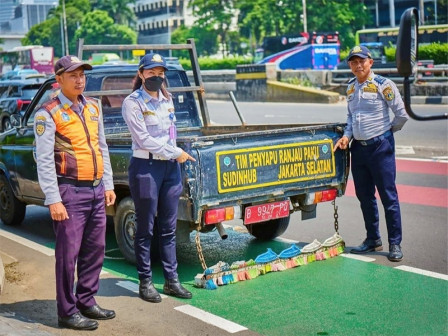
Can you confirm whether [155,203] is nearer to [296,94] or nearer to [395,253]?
[395,253]

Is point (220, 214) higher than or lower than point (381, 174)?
lower

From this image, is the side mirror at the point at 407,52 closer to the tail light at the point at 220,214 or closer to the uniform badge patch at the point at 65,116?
the uniform badge patch at the point at 65,116

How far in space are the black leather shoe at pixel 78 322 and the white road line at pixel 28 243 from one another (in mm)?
2601

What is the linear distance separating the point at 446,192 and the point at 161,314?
6.52m

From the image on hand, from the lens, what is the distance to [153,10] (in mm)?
131125

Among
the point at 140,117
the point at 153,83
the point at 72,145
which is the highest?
the point at 153,83

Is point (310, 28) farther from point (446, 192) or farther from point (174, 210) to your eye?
point (174, 210)

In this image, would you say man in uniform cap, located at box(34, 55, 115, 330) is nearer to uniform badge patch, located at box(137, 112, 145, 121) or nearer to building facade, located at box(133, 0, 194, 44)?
uniform badge patch, located at box(137, 112, 145, 121)

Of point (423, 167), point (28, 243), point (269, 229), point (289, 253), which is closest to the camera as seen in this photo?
point (289, 253)

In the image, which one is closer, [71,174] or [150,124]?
[71,174]

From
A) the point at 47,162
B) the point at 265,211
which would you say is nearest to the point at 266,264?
the point at 265,211

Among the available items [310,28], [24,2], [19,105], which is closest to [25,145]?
[24,2]

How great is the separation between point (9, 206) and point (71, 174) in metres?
4.56

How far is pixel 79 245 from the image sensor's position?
580 cm
